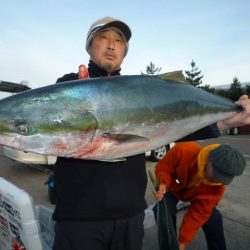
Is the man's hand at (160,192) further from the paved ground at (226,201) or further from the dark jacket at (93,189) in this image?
the dark jacket at (93,189)

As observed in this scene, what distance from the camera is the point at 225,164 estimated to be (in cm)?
303

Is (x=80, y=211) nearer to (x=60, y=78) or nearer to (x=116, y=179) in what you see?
(x=116, y=179)

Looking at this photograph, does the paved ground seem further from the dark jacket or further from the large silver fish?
the large silver fish

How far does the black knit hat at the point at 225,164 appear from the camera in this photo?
3037 millimetres

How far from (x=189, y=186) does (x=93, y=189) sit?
6.08 ft

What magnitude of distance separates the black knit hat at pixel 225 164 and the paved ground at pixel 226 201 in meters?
1.42

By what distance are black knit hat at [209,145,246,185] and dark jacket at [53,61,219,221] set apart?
1089 millimetres

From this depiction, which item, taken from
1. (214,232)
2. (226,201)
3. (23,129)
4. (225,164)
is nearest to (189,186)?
(214,232)

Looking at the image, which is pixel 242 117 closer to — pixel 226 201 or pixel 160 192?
pixel 160 192

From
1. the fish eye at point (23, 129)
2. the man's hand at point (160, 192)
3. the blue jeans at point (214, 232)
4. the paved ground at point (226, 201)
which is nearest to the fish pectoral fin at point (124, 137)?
the fish eye at point (23, 129)

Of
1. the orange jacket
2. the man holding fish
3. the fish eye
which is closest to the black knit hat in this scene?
the orange jacket

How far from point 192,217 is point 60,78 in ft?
6.33

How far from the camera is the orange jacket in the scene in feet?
11.0

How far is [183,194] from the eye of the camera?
3.73m
